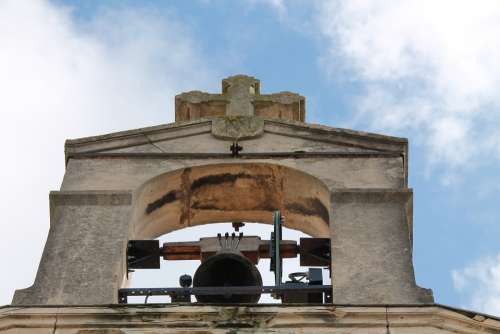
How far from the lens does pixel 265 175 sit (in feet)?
50.1

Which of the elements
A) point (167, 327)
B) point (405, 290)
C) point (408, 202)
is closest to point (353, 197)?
point (408, 202)

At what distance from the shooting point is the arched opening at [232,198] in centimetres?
1510

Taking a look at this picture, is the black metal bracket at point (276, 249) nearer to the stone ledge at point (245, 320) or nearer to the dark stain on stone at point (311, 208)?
the dark stain on stone at point (311, 208)

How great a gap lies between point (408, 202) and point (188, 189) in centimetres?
179

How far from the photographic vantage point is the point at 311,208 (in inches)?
598

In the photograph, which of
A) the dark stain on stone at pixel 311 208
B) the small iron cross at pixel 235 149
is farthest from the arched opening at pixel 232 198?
the small iron cross at pixel 235 149

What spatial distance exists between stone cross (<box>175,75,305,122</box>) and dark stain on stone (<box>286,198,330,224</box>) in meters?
1.31

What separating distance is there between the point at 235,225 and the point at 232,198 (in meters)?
0.22

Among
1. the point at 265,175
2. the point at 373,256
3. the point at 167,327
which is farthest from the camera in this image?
the point at 265,175

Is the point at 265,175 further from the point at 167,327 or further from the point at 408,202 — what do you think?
the point at 167,327

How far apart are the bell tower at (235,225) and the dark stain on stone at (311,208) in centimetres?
1

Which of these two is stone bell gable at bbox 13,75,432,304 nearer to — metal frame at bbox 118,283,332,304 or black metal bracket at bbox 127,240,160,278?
black metal bracket at bbox 127,240,160,278

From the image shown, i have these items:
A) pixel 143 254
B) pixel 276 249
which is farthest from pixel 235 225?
pixel 143 254

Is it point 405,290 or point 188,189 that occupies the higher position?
point 188,189
